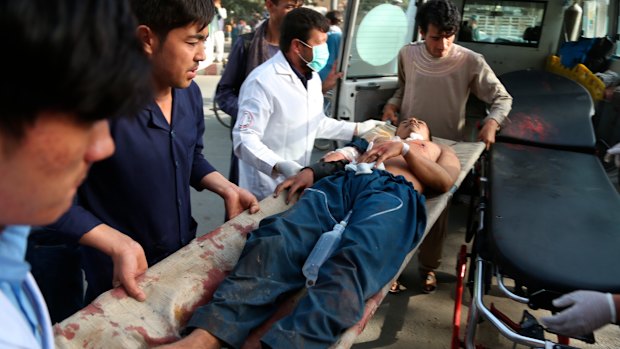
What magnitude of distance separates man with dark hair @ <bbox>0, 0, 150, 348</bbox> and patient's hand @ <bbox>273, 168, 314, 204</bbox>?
1890 mm

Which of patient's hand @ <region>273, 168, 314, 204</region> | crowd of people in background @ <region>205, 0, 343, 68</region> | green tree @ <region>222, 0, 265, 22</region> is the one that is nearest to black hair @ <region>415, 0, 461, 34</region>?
crowd of people in background @ <region>205, 0, 343, 68</region>

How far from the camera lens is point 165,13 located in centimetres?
149

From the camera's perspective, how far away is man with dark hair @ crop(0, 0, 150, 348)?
0.47 m

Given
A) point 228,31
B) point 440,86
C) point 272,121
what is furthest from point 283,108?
point 228,31

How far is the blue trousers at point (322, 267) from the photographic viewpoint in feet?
5.11

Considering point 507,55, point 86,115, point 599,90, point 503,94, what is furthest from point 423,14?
point 86,115

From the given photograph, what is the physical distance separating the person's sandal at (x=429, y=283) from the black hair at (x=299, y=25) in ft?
6.32

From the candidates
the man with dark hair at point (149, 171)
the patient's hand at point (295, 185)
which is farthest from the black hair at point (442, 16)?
the man with dark hair at point (149, 171)

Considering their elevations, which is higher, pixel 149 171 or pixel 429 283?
pixel 149 171

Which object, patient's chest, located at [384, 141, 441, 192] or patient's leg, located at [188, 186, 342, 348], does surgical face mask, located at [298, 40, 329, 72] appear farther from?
patient's leg, located at [188, 186, 342, 348]

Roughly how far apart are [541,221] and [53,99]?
2.29 metres

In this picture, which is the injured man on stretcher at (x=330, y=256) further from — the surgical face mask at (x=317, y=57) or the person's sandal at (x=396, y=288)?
the person's sandal at (x=396, y=288)

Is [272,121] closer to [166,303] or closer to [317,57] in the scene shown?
[317,57]

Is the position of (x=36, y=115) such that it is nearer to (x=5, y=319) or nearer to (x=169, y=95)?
(x=5, y=319)
